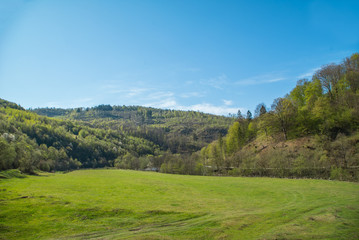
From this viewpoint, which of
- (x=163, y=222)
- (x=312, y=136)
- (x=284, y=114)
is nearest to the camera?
(x=163, y=222)

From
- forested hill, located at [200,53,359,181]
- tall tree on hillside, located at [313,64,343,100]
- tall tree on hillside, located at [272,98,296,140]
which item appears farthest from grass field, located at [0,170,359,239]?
tall tree on hillside, located at [313,64,343,100]

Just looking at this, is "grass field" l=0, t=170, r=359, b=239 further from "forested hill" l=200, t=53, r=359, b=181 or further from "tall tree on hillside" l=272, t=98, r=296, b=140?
"tall tree on hillside" l=272, t=98, r=296, b=140

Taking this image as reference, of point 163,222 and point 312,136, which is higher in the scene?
point 312,136

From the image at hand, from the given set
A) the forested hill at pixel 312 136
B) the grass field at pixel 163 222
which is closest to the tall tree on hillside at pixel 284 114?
the forested hill at pixel 312 136

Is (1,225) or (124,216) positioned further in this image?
(124,216)

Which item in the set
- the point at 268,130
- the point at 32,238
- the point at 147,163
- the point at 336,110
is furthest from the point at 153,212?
the point at 147,163

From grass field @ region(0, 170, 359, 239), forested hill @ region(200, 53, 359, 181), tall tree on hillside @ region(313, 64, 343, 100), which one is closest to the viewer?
grass field @ region(0, 170, 359, 239)

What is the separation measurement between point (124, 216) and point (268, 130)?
75.2 meters

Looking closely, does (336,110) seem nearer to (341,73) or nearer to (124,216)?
(341,73)

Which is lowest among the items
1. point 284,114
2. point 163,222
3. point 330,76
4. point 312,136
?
point 163,222

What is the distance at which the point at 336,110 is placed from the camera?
62438mm

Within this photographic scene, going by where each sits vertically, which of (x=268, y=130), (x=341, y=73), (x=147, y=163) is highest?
(x=341, y=73)

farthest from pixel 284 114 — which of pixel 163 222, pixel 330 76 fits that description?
pixel 163 222

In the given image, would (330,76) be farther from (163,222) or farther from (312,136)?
(163,222)
